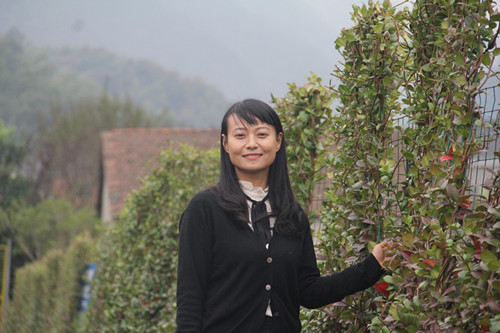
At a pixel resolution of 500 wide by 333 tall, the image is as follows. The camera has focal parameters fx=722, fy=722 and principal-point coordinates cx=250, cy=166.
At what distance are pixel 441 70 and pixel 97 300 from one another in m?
6.24

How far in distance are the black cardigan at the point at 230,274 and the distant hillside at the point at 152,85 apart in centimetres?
9928

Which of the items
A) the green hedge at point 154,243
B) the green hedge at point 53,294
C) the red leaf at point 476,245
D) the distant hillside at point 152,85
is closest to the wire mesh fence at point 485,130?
the red leaf at point 476,245

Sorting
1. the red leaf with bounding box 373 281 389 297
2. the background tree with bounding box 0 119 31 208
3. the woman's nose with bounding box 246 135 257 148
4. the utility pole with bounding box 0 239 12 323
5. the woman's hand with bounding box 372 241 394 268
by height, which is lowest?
the utility pole with bounding box 0 239 12 323

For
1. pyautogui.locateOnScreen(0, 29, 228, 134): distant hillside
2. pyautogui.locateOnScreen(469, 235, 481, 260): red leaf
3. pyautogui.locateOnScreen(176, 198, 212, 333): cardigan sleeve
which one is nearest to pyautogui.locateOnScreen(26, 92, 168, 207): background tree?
pyautogui.locateOnScreen(0, 29, 228, 134): distant hillside

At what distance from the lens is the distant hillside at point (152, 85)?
107438mm

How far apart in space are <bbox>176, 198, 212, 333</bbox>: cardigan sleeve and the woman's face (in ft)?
0.94

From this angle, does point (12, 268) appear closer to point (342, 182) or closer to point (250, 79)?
point (342, 182)

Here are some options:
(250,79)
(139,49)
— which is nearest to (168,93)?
(250,79)

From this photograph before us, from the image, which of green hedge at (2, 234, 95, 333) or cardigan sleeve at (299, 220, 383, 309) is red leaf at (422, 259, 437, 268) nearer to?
cardigan sleeve at (299, 220, 383, 309)

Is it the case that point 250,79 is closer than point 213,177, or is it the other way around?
point 213,177

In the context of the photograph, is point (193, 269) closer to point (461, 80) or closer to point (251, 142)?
point (251, 142)

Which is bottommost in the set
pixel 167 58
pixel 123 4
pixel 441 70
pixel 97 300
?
pixel 97 300

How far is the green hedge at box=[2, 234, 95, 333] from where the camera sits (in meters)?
11.8

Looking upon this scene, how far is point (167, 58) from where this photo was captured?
168500 millimetres
